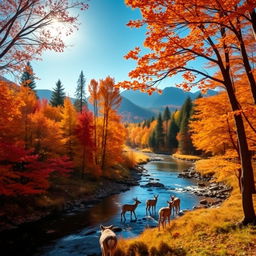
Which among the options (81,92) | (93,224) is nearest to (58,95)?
(81,92)

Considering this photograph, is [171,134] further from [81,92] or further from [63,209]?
[63,209]

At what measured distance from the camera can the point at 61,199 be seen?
73.3ft

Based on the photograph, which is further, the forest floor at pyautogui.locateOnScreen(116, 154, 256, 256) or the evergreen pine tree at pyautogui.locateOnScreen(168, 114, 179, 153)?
the evergreen pine tree at pyautogui.locateOnScreen(168, 114, 179, 153)

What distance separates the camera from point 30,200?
67.3 ft

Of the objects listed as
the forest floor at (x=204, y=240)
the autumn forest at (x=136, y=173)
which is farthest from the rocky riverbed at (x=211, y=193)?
the forest floor at (x=204, y=240)

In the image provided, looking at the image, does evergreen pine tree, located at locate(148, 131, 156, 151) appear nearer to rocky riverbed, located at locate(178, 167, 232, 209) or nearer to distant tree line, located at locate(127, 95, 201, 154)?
distant tree line, located at locate(127, 95, 201, 154)

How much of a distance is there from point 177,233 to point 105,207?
12.2 m

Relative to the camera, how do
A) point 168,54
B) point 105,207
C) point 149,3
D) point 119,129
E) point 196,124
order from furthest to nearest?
point 119,129 → point 105,207 → point 196,124 → point 168,54 → point 149,3

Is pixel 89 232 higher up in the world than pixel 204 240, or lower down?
A: lower down

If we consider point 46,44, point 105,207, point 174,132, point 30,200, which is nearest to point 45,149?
point 30,200

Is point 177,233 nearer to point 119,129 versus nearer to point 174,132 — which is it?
point 119,129

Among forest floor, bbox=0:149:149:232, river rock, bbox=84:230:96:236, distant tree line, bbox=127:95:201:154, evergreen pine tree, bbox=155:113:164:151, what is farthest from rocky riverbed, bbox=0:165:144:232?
evergreen pine tree, bbox=155:113:164:151

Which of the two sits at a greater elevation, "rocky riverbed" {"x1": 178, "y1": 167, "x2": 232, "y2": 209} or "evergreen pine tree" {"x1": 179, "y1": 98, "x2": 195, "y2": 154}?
"evergreen pine tree" {"x1": 179, "y1": 98, "x2": 195, "y2": 154}

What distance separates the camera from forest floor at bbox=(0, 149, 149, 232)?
18.1 metres
